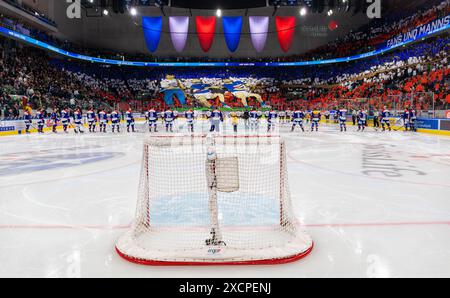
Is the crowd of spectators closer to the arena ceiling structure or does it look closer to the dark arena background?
the dark arena background

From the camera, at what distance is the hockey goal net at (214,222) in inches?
99.8

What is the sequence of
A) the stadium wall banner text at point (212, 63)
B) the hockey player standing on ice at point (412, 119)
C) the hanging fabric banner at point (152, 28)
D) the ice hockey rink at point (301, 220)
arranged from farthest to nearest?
the hanging fabric banner at point (152, 28)
the stadium wall banner text at point (212, 63)
the hockey player standing on ice at point (412, 119)
the ice hockey rink at point (301, 220)

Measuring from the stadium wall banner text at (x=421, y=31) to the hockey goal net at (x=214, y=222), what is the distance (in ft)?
67.2

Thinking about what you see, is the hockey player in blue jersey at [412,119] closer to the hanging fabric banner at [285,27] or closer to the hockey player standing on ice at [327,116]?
the hockey player standing on ice at [327,116]

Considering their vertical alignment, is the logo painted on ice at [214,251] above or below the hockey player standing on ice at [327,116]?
below

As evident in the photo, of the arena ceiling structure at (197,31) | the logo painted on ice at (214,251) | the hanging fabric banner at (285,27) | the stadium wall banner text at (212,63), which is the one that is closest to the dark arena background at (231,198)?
the logo painted on ice at (214,251)

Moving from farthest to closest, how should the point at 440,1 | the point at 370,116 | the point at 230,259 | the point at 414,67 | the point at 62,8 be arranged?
1. the point at 62,8
2. the point at 440,1
3. the point at 414,67
4. the point at 370,116
5. the point at 230,259

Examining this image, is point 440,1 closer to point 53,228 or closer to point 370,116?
point 370,116

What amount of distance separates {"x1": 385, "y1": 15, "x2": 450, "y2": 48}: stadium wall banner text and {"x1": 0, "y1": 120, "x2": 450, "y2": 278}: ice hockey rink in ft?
57.1

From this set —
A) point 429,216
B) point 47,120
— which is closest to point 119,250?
point 429,216

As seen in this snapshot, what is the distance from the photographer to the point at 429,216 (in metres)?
3.60

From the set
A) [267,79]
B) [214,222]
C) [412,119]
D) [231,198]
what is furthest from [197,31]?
[214,222]

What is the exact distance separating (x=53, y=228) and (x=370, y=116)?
2068 centimetres

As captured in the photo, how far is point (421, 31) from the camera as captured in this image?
74.9ft
